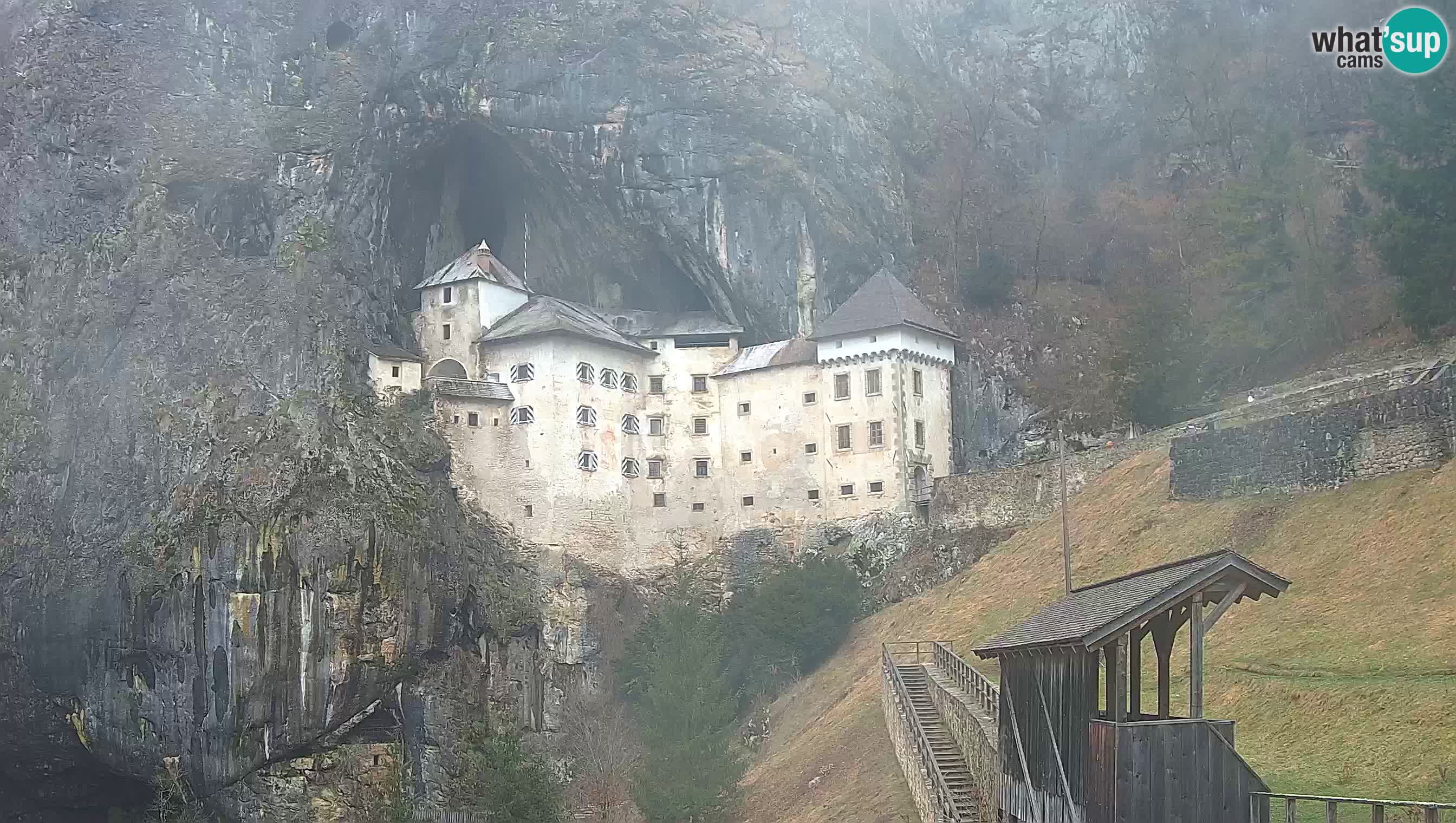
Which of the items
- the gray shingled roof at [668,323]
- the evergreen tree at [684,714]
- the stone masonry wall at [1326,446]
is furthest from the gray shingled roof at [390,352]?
the stone masonry wall at [1326,446]

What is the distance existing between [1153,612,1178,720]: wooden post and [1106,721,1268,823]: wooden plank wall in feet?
1.89

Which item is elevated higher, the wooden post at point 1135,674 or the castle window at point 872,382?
the castle window at point 872,382

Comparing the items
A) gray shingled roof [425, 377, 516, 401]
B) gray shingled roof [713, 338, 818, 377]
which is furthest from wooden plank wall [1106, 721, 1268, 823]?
gray shingled roof [425, 377, 516, 401]

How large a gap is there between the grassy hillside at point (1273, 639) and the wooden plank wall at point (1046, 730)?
2988 mm

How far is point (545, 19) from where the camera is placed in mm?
63469

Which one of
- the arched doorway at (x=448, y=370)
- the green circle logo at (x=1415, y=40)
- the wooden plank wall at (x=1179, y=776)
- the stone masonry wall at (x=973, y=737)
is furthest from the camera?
the arched doorway at (x=448, y=370)

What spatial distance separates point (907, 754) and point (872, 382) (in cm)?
2673

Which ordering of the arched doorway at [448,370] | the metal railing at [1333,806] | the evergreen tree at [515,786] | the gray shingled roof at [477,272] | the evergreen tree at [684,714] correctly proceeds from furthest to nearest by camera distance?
the gray shingled roof at [477,272], the arched doorway at [448,370], the evergreen tree at [515,786], the evergreen tree at [684,714], the metal railing at [1333,806]

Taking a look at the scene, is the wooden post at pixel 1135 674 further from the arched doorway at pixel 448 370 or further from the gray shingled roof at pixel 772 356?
the arched doorway at pixel 448 370

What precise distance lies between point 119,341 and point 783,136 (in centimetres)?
2801

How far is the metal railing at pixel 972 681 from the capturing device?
25.8 metres

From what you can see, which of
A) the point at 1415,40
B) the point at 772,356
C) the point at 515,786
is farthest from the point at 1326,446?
the point at 772,356

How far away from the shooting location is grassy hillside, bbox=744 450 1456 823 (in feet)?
67.9

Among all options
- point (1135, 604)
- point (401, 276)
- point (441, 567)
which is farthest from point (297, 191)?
point (1135, 604)
